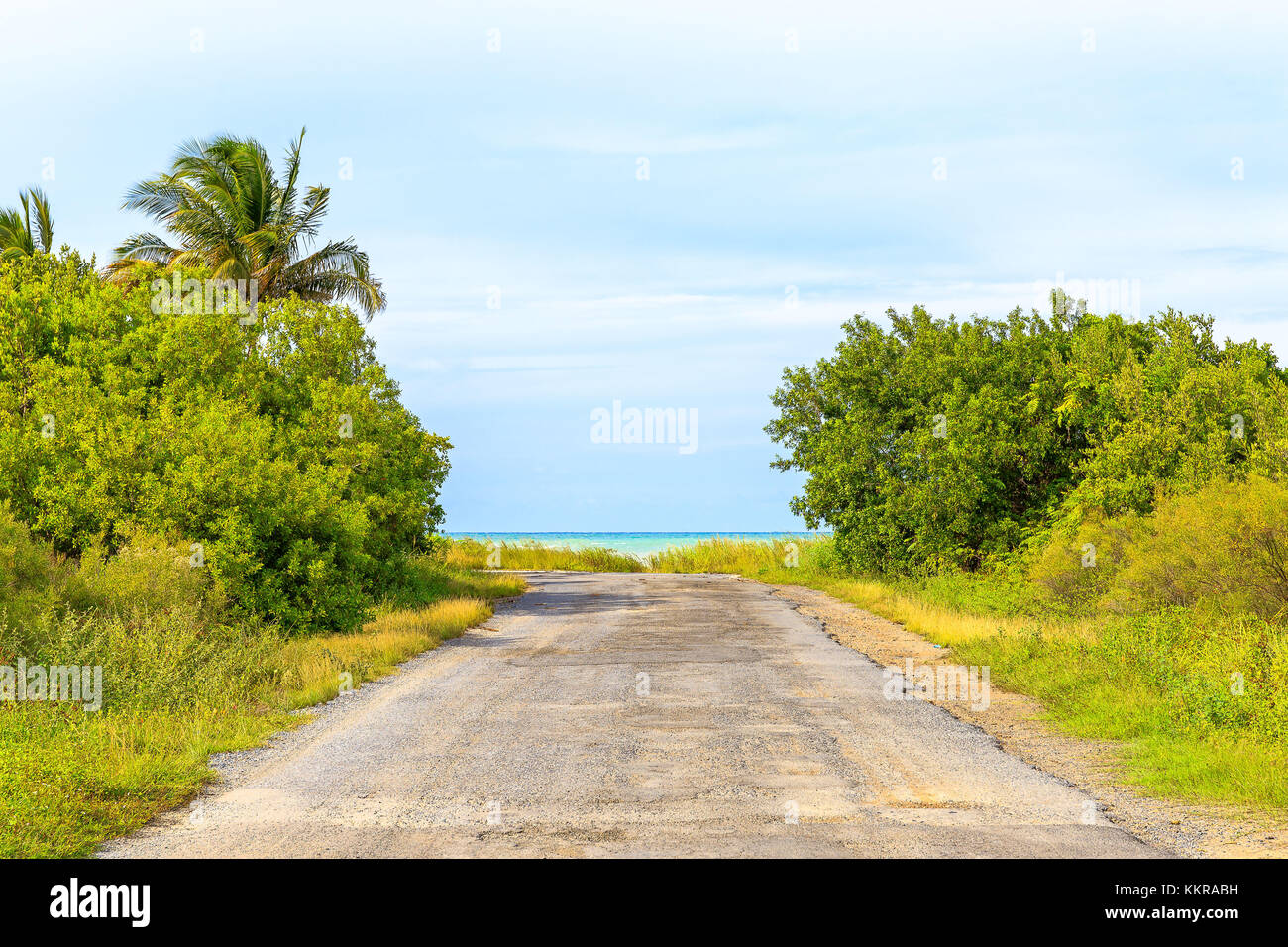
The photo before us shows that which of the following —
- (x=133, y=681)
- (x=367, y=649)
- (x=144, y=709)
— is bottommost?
(x=367, y=649)

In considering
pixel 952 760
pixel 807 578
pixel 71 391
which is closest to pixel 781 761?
pixel 952 760

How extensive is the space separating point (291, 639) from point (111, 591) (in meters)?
2.94

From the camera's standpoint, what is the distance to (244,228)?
32.2 m

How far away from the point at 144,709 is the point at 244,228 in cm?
2450

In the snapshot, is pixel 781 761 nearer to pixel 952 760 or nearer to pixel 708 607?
pixel 952 760

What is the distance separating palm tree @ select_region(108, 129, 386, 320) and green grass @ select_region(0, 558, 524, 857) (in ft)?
58.2

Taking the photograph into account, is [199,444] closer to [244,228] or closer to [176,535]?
[176,535]

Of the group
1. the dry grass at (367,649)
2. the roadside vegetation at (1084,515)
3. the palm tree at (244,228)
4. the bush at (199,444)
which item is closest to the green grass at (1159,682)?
the roadside vegetation at (1084,515)

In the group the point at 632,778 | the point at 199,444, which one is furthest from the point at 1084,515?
the point at 199,444

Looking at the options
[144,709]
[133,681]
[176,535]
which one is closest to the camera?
[144,709]

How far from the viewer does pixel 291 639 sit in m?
16.2

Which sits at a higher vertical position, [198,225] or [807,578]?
[198,225]

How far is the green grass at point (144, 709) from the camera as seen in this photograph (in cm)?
729

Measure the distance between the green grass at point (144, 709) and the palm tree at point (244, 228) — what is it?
1774 centimetres
